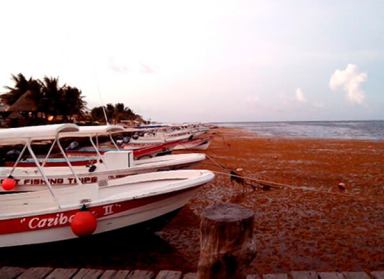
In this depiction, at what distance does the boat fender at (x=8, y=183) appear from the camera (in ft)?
33.8

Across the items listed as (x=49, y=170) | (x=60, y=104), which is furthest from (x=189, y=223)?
(x=60, y=104)

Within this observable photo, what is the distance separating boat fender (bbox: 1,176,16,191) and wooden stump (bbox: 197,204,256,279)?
30.9ft

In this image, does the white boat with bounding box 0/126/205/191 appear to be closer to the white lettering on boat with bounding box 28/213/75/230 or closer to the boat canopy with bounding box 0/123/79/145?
the boat canopy with bounding box 0/123/79/145

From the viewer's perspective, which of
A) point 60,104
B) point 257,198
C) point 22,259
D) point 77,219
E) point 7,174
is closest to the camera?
point 77,219

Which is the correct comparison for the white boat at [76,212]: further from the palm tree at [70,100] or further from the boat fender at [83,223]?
the palm tree at [70,100]

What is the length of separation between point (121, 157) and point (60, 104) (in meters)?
36.9

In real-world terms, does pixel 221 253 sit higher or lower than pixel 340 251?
higher

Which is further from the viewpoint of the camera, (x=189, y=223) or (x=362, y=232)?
(x=189, y=223)

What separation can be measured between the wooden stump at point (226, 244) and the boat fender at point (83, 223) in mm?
3528

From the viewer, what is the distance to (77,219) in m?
5.81

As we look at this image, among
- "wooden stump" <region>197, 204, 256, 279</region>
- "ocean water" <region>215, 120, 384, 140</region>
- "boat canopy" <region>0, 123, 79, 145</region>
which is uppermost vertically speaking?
"boat canopy" <region>0, 123, 79, 145</region>

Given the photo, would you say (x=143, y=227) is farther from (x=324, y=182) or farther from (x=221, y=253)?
(x=324, y=182)

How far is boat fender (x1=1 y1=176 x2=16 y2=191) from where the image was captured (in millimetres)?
10297

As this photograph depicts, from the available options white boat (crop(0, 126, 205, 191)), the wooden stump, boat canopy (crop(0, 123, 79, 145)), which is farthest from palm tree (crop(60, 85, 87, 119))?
the wooden stump
